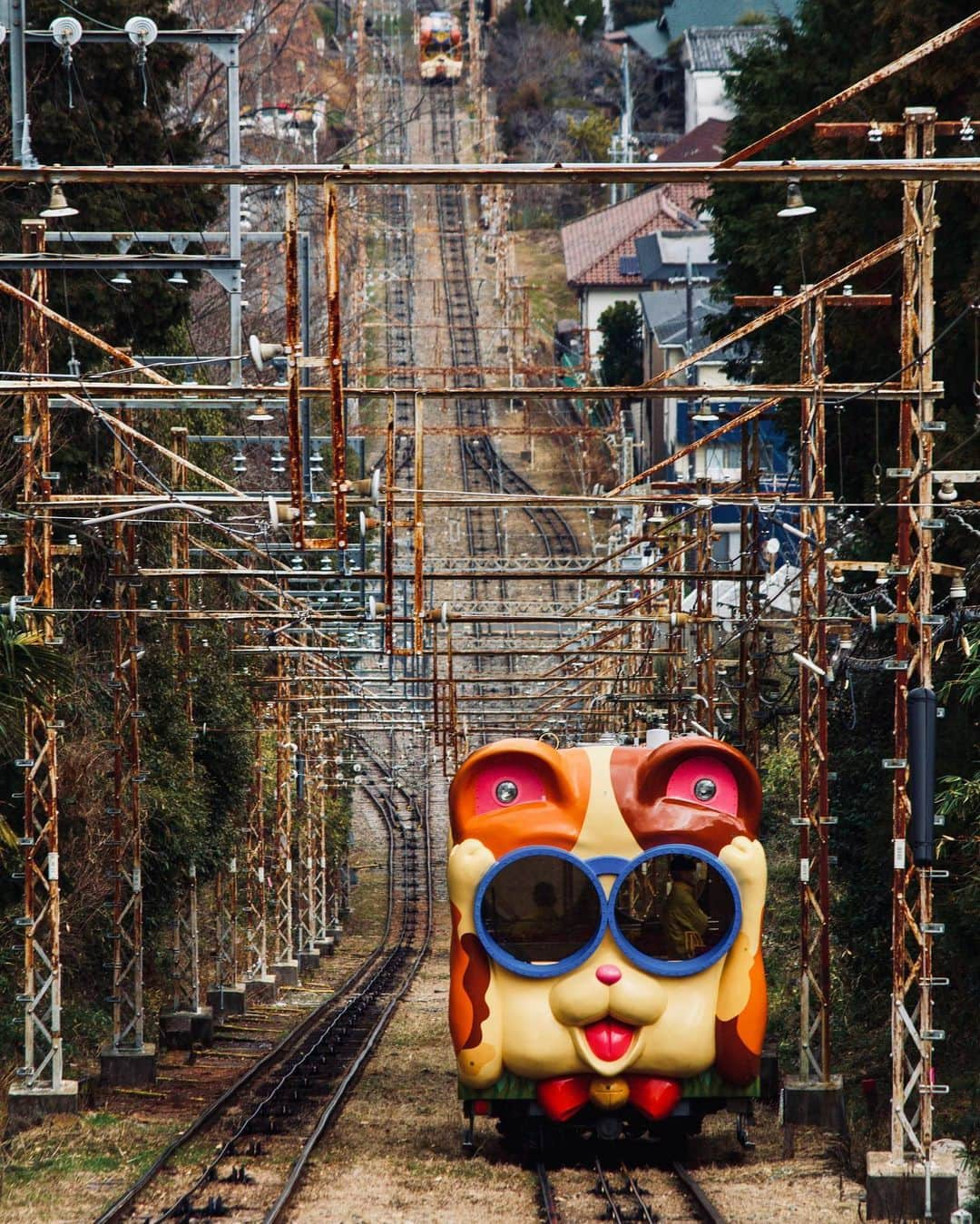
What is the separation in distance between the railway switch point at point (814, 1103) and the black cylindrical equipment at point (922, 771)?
5606 millimetres

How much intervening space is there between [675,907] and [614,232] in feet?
249

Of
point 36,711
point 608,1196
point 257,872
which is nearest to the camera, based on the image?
point 608,1196

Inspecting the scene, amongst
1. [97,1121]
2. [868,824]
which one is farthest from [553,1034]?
[868,824]

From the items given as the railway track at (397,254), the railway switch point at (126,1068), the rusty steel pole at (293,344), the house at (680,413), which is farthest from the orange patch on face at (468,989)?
the railway track at (397,254)

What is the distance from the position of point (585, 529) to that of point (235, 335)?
5438 centimetres

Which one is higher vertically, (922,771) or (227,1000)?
(922,771)

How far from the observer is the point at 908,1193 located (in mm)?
14844

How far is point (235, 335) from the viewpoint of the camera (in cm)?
1797

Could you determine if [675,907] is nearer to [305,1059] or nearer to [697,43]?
[305,1059]

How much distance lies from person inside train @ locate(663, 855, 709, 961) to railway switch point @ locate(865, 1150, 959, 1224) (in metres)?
2.33

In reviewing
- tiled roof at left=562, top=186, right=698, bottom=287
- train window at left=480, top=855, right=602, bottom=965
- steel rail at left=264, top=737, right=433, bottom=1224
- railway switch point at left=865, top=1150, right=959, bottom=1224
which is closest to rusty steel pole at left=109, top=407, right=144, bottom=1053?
steel rail at left=264, top=737, right=433, bottom=1224

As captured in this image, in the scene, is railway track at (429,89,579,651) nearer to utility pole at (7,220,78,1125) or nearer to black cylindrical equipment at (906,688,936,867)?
utility pole at (7,220,78,1125)

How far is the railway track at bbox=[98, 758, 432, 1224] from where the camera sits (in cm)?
1625

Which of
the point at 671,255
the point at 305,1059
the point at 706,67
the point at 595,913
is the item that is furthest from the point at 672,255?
the point at 595,913
